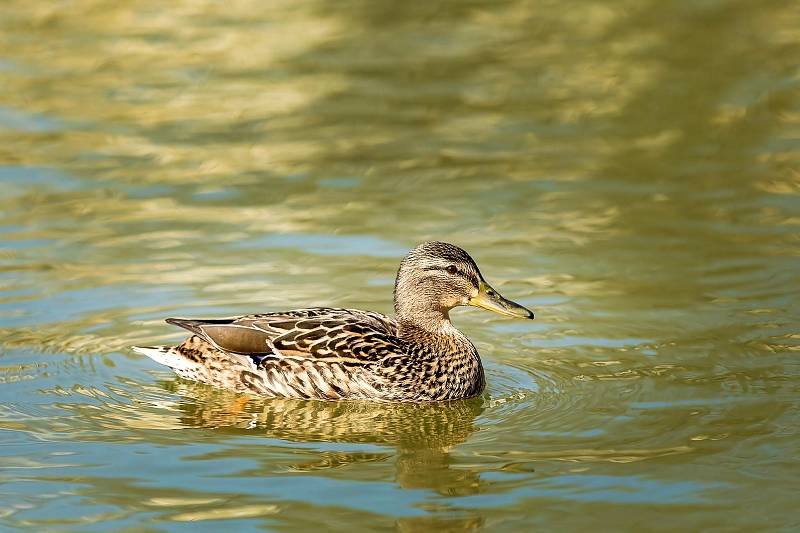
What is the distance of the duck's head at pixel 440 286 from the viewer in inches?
415

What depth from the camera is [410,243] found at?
1304cm

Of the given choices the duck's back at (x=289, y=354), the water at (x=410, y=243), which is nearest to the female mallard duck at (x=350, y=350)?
the duck's back at (x=289, y=354)

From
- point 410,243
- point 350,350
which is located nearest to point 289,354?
point 350,350

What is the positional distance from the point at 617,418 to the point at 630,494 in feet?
4.22

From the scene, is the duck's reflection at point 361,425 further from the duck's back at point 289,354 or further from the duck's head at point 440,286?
the duck's head at point 440,286

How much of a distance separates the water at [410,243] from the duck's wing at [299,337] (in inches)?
14.8

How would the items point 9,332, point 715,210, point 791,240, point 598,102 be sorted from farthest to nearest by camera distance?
1. point 598,102
2. point 715,210
3. point 791,240
4. point 9,332

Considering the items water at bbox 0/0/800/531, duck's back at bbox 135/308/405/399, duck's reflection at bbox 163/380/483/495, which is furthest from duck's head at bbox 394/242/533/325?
duck's reflection at bbox 163/380/483/495

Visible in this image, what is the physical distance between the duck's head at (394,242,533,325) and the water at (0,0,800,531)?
493 mm

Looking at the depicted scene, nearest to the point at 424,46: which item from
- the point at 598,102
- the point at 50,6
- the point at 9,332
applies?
the point at 598,102

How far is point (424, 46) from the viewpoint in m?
19.2

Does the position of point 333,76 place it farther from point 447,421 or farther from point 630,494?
point 630,494

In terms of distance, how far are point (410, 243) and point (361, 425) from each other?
364cm

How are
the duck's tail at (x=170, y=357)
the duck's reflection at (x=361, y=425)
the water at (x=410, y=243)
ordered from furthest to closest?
the duck's tail at (x=170, y=357) < the duck's reflection at (x=361, y=425) < the water at (x=410, y=243)
